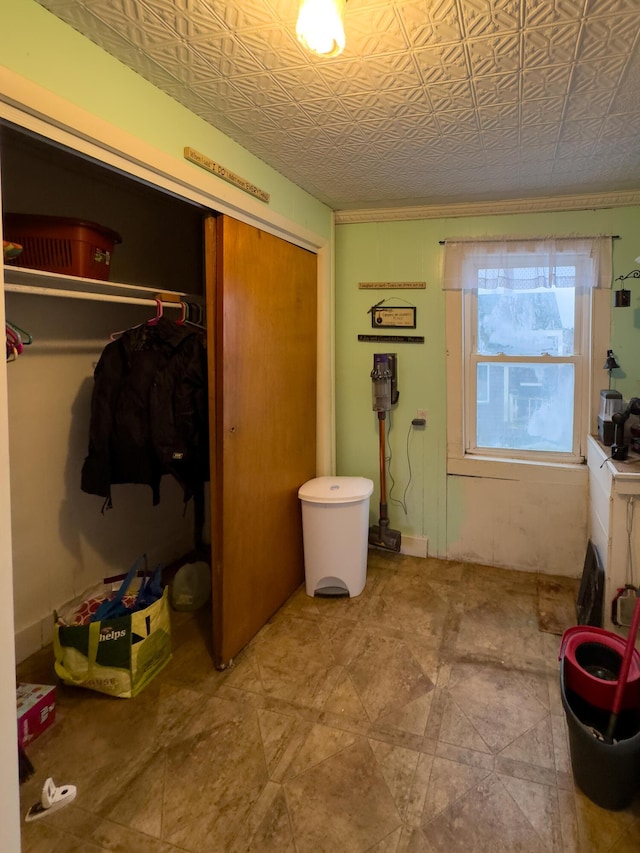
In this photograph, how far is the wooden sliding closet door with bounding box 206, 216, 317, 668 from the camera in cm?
210

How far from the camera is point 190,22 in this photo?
1.32 metres

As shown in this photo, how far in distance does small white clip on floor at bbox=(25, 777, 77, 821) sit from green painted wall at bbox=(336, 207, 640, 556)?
2206 millimetres

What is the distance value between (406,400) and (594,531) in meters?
1.28

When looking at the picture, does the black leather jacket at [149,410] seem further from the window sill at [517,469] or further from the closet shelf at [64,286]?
the window sill at [517,469]

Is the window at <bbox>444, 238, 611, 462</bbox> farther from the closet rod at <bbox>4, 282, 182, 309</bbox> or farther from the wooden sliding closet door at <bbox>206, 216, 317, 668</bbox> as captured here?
the closet rod at <bbox>4, 282, 182, 309</bbox>

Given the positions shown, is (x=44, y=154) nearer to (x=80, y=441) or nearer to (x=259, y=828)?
(x=80, y=441)

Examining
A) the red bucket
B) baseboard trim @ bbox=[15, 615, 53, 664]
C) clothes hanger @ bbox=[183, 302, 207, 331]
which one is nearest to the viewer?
the red bucket

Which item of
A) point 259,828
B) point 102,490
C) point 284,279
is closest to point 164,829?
point 259,828

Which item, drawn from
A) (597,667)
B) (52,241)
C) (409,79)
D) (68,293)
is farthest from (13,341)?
(597,667)

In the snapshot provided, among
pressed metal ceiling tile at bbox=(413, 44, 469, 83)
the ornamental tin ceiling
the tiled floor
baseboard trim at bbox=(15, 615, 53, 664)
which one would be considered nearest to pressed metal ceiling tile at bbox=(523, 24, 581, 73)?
the ornamental tin ceiling

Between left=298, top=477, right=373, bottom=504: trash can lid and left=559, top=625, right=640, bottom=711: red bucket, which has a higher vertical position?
left=298, top=477, right=373, bottom=504: trash can lid

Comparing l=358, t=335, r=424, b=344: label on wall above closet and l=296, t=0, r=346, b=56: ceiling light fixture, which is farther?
l=358, t=335, r=424, b=344: label on wall above closet

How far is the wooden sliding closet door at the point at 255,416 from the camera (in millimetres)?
2096

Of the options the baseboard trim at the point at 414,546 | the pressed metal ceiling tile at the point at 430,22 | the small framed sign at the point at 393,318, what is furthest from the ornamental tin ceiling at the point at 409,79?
the baseboard trim at the point at 414,546
